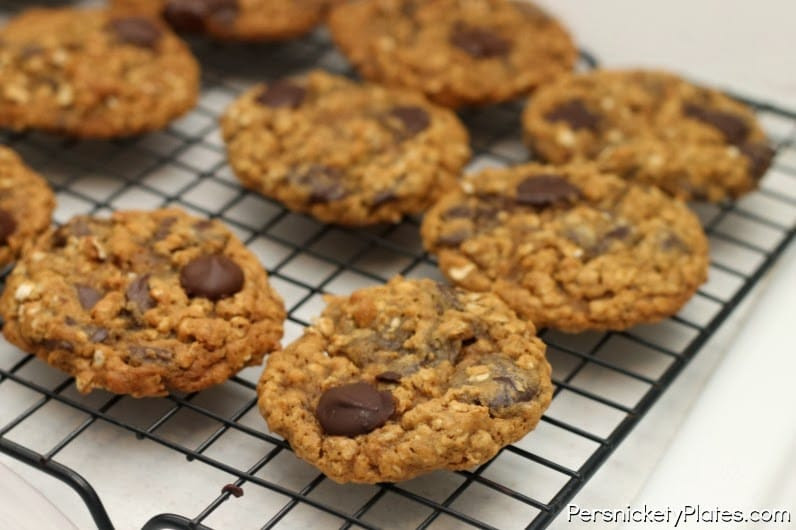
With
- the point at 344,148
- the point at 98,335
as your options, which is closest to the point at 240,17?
the point at 344,148

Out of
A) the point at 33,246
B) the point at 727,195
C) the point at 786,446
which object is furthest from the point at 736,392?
the point at 33,246

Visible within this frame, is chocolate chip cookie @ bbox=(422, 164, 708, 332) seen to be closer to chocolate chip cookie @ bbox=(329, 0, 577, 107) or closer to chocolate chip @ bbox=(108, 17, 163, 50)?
chocolate chip cookie @ bbox=(329, 0, 577, 107)

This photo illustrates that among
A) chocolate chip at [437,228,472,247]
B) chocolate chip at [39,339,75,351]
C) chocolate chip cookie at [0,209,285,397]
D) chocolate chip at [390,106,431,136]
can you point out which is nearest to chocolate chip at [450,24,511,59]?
chocolate chip at [390,106,431,136]

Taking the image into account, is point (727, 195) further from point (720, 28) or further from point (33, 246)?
point (33, 246)

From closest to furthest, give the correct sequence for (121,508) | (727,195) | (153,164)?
(121,508), (727,195), (153,164)

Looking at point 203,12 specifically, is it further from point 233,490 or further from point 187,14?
point 233,490

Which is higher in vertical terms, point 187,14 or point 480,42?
point 480,42
